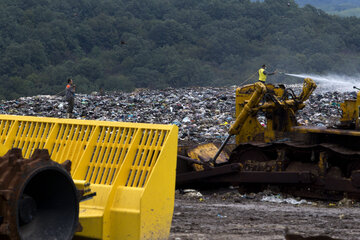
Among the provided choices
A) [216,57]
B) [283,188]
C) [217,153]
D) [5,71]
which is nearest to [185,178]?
[217,153]

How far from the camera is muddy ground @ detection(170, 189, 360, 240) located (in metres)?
6.76

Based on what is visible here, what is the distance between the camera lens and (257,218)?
7.99 metres

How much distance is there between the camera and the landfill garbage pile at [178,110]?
18594 mm

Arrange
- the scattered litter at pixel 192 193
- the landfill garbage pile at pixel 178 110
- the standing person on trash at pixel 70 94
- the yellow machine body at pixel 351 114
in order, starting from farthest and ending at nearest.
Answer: the standing person on trash at pixel 70 94 → the landfill garbage pile at pixel 178 110 → the scattered litter at pixel 192 193 → the yellow machine body at pixel 351 114

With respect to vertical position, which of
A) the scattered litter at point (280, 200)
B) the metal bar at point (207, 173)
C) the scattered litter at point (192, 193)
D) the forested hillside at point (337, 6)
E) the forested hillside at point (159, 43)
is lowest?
the scattered litter at point (192, 193)

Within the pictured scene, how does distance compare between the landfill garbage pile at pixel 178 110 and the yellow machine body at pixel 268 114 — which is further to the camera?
the landfill garbage pile at pixel 178 110

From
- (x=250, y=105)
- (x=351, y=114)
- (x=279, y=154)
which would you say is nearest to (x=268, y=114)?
(x=250, y=105)

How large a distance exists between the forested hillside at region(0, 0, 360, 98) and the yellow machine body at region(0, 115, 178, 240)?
37.3 metres

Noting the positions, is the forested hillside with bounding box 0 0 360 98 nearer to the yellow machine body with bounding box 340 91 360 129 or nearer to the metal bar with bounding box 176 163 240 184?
the metal bar with bounding box 176 163 240 184

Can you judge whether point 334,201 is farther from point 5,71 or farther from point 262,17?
point 262,17

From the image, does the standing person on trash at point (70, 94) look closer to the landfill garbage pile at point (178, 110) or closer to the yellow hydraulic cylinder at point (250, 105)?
the landfill garbage pile at point (178, 110)

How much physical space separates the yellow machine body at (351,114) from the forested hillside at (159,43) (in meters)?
34.3

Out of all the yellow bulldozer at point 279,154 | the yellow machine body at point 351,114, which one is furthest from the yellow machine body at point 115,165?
the yellow machine body at point 351,114

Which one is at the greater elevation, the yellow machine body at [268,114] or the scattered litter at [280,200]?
the yellow machine body at [268,114]
